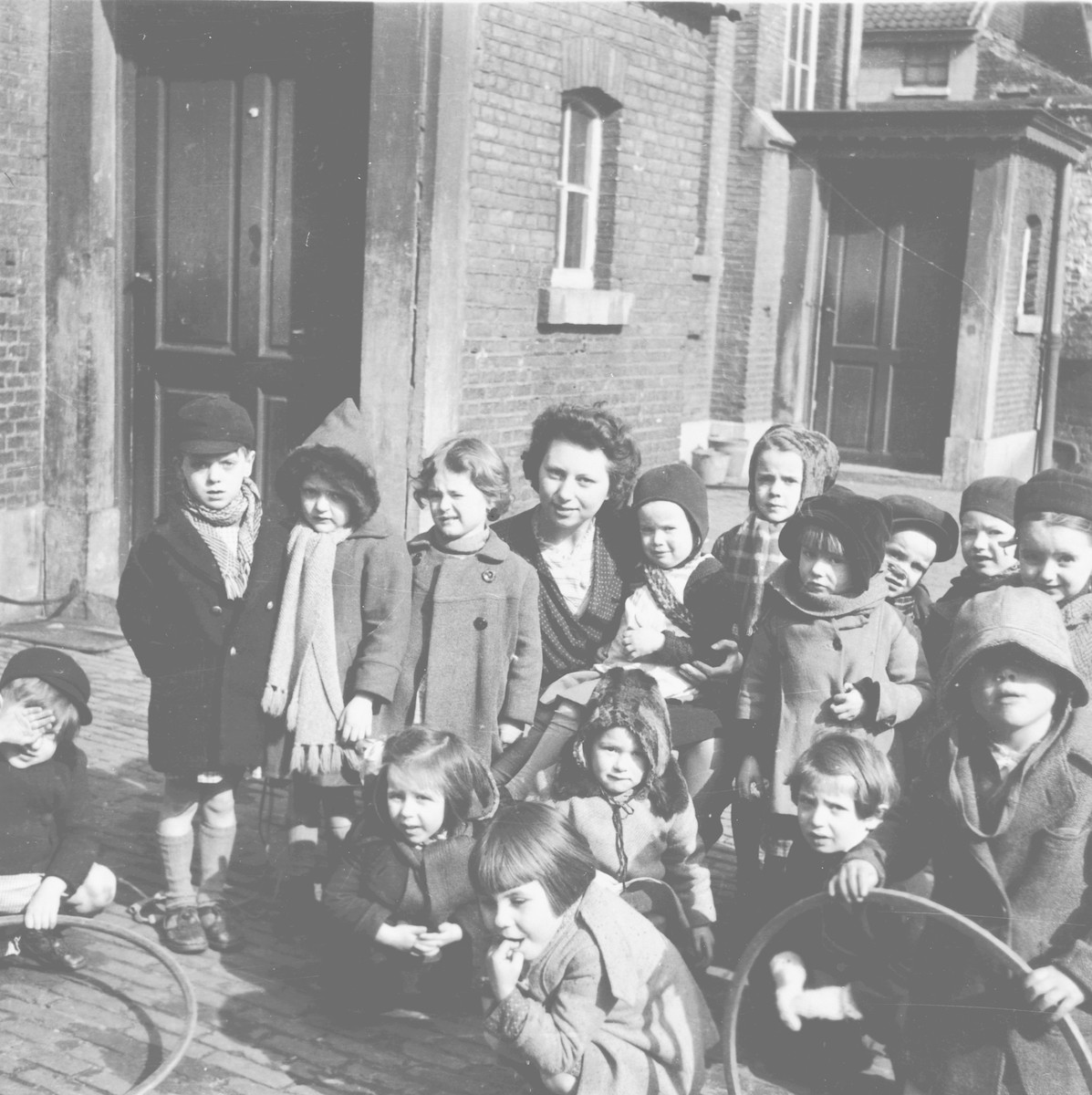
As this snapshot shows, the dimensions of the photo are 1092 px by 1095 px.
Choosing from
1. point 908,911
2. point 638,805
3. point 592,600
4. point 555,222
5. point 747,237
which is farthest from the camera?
point 747,237

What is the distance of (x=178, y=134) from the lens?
29.9 feet

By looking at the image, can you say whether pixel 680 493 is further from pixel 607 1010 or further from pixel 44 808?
pixel 44 808

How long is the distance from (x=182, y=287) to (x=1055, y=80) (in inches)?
705

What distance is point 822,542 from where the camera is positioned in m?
4.27

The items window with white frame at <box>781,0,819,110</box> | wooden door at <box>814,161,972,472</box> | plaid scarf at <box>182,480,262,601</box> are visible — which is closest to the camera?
plaid scarf at <box>182,480,262,601</box>

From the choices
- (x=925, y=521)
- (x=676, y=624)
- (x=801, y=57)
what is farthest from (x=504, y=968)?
(x=801, y=57)

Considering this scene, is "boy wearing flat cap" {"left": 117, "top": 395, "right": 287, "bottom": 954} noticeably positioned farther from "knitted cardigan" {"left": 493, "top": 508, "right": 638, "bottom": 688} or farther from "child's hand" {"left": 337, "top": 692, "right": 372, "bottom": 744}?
"knitted cardigan" {"left": 493, "top": 508, "right": 638, "bottom": 688}

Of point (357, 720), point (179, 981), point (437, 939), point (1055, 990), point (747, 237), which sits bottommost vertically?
point (179, 981)

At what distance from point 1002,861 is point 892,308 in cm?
1448

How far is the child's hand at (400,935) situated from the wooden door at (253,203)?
5.05m

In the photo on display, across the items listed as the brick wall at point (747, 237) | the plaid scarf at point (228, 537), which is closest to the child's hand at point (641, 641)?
the plaid scarf at point (228, 537)

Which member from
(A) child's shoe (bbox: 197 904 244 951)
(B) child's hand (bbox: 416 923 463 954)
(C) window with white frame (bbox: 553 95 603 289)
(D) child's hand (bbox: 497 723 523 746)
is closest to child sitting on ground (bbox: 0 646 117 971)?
(A) child's shoe (bbox: 197 904 244 951)

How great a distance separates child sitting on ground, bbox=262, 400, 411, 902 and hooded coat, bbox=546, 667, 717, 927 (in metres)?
0.69

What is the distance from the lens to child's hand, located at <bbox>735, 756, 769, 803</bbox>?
14.7 ft
